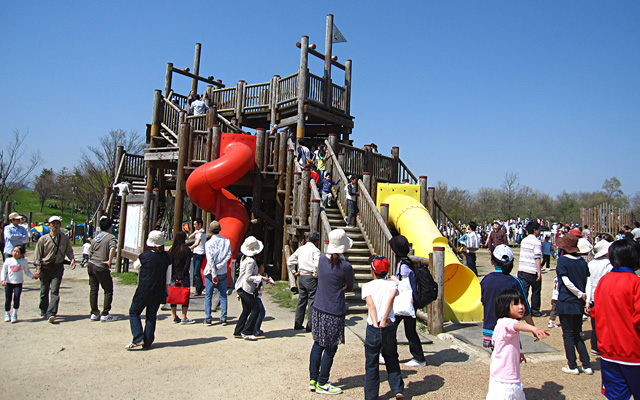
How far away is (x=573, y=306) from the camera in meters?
5.01

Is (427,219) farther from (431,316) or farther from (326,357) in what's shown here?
(326,357)

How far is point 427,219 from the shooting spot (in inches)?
392

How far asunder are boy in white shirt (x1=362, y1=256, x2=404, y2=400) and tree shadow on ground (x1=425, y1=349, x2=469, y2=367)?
1502 millimetres

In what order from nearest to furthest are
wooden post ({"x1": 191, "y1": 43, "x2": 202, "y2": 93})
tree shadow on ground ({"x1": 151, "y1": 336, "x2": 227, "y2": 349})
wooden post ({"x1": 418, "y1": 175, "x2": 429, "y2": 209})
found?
tree shadow on ground ({"x1": 151, "y1": 336, "x2": 227, "y2": 349}), wooden post ({"x1": 418, "y1": 175, "x2": 429, "y2": 209}), wooden post ({"x1": 191, "y1": 43, "x2": 202, "y2": 93})

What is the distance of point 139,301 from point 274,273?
7.93m

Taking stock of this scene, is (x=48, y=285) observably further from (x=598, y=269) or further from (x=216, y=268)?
(x=598, y=269)

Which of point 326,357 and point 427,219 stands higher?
point 427,219

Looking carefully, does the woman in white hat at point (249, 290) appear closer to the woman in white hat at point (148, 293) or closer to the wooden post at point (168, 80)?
the woman in white hat at point (148, 293)

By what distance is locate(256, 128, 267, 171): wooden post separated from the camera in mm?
12484

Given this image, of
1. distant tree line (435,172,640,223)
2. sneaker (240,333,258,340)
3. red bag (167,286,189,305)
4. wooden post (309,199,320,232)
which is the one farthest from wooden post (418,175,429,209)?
distant tree line (435,172,640,223)

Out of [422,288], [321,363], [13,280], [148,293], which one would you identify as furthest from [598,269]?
[13,280]

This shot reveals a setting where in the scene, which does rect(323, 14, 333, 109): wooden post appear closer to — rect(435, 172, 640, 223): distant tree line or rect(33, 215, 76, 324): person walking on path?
rect(33, 215, 76, 324): person walking on path

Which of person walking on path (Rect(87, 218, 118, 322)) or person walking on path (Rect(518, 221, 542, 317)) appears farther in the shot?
person walking on path (Rect(518, 221, 542, 317))

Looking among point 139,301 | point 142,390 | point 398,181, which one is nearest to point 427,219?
point 398,181
